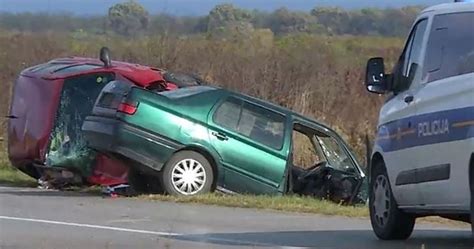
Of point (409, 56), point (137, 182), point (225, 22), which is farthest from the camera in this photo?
point (225, 22)

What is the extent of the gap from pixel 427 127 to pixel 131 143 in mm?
6295

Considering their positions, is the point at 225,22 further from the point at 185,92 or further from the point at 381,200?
the point at 381,200

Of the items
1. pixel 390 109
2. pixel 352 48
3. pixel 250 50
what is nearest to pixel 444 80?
pixel 390 109

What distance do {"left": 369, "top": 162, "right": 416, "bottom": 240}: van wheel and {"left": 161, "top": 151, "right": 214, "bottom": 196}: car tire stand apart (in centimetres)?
451

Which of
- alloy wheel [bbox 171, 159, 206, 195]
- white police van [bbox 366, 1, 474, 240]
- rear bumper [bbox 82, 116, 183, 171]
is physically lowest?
alloy wheel [bbox 171, 159, 206, 195]

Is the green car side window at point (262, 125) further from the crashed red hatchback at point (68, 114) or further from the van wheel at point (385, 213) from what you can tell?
the van wheel at point (385, 213)

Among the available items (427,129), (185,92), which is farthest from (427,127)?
(185,92)

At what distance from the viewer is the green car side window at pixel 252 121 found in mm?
16656

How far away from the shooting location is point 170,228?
1294cm

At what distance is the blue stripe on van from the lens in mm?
9523

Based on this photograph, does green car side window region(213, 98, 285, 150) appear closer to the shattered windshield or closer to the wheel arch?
the shattered windshield

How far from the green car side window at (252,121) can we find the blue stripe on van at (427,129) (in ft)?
15.9

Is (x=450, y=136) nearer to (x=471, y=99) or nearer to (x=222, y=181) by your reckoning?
(x=471, y=99)

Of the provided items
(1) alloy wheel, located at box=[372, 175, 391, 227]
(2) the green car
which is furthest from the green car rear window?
(1) alloy wheel, located at box=[372, 175, 391, 227]
